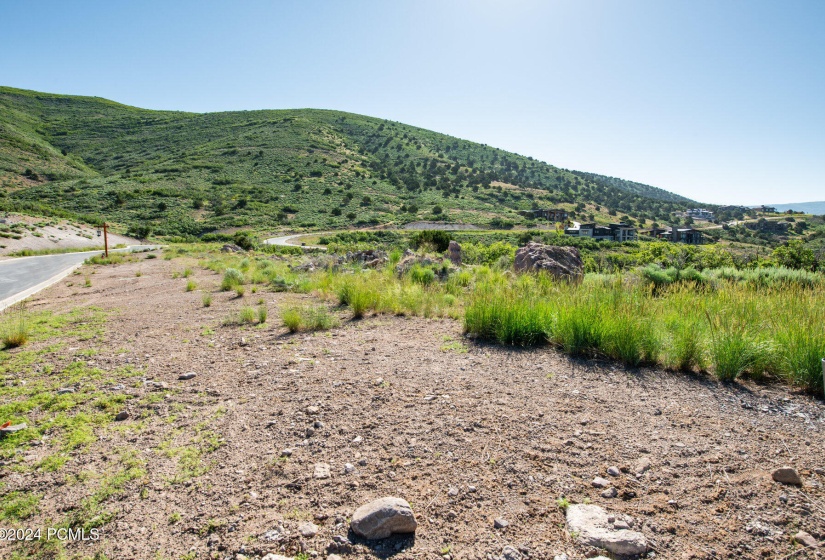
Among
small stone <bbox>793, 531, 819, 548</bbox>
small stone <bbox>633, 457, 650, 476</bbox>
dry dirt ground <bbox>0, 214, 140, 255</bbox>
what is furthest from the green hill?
small stone <bbox>793, 531, 819, 548</bbox>

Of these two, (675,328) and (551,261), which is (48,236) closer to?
(551,261)

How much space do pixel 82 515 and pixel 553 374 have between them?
405 cm

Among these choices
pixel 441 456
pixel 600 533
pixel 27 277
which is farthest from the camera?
pixel 27 277

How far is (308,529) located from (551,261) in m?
9.76

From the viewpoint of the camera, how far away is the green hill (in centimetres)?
5281

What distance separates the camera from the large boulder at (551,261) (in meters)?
10.8

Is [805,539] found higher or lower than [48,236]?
higher

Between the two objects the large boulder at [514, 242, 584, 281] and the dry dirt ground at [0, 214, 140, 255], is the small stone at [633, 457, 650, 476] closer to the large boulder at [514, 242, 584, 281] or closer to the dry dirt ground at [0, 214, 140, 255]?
the large boulder at [514, 242, 584, 281]

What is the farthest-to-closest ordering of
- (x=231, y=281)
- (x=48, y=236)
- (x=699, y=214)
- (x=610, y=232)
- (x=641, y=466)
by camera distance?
1. (x=699, y=214)
2. (x=610, y=232)
3. (x=48, y=236)
4. (x=231, y=281)
5. (x=641, y=466)

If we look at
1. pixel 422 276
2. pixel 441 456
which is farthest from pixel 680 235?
pixel 441 456

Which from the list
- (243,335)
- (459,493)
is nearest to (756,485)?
(459,493)

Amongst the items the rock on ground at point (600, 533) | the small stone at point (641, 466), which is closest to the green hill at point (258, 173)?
the small stone at point (641, 466)

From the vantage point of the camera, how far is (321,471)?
292cm

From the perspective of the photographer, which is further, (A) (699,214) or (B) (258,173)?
(A) (699,214)
